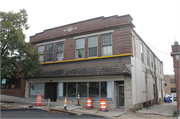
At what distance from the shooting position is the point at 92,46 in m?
15.5

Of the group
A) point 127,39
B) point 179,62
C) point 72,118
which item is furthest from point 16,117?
point 179,62

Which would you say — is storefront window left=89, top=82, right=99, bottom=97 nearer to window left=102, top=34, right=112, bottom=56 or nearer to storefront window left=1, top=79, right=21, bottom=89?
window left=102, top=34, right=112, bottom=56

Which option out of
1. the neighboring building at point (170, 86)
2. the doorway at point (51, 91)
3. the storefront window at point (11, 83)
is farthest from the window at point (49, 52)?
the neighboring building at point (170, 86)

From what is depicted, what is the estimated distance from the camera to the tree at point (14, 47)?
12835mm

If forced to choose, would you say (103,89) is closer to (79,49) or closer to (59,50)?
(79,49)

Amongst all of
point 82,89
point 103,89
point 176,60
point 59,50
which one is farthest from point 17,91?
point 176,60

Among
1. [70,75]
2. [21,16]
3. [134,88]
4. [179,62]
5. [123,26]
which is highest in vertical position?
[21,16]

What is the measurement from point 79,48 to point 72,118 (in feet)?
27.4

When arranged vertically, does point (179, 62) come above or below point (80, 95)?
above

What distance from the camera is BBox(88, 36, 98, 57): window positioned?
15305mm

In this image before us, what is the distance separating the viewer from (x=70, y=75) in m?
15.1

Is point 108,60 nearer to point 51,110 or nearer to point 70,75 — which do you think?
point 70,75

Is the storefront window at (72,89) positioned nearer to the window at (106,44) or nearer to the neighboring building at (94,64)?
the neighboring building at (94,64)

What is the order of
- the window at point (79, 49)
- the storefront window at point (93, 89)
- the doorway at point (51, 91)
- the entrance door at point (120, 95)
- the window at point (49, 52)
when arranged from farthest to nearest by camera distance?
1. the window at point (49, 52)
2. the doorway at point (51, 91)
3. the window at point (79, 49)
4. the storefront window at point (93, 89)
5. the entrance door at point (120, 95)
